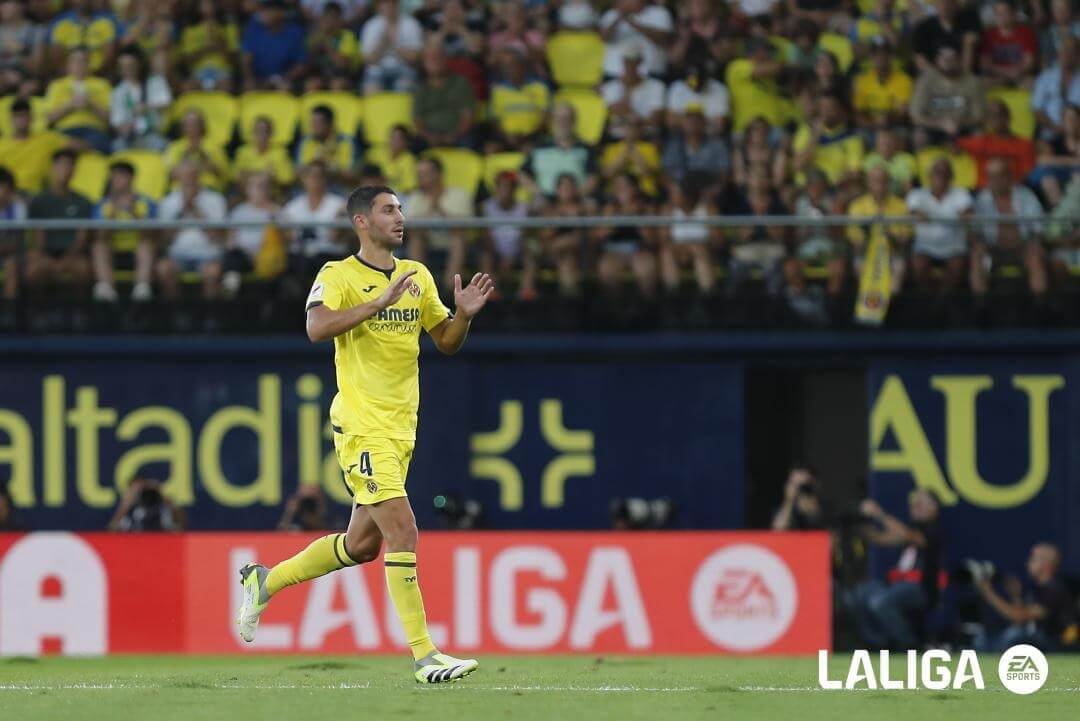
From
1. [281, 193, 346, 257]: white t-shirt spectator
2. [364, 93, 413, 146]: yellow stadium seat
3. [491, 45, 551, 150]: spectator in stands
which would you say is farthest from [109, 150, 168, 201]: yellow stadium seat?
[491, 45, 551, 150]: spectator in stands

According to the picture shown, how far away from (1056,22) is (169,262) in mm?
7599

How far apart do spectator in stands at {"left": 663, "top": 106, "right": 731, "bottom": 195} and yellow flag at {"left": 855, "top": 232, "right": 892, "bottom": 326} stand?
1437mm

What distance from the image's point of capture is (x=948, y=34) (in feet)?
53.5

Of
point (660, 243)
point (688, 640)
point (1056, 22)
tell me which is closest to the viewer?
point (688, 640)

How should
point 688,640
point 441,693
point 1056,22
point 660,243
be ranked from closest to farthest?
point 441,693, point 688,640, point 660,243, point 1056,22

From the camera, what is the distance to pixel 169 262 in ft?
47.5

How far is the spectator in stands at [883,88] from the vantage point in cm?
1581

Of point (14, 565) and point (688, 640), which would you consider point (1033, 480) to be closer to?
point (688, 640)

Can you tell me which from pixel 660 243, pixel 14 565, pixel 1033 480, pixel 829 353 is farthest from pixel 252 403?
pixel 1033 480

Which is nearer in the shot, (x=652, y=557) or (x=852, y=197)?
(x=652, y=557)

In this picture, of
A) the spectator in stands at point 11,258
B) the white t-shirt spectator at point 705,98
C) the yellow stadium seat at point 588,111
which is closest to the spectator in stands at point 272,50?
the yellow stadium seat at point 588,111

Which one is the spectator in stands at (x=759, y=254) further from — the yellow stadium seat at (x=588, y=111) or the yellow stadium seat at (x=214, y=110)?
the yellow stadium seat at (x=214, y=110)

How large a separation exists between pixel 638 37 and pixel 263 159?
11.0ft

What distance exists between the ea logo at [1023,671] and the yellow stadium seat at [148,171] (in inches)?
302
